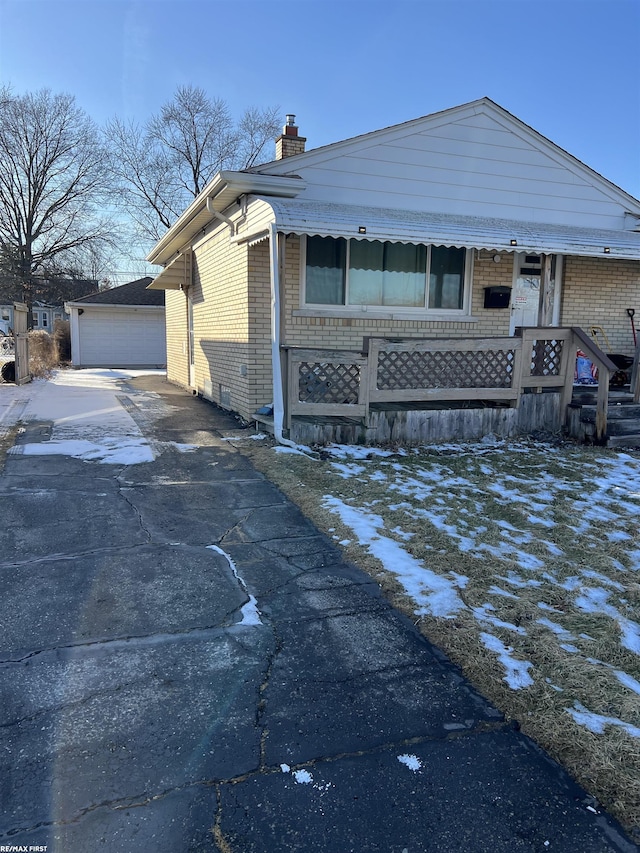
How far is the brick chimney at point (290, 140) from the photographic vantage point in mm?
10117

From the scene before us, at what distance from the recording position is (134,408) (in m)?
11.2

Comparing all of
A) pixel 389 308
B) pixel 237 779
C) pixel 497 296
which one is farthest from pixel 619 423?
pixel 237 779

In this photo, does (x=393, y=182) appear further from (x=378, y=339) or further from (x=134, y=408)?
(x=134, y=408)

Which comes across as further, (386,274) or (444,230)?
(386,274)

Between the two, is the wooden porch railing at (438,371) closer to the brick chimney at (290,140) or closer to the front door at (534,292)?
the front door at (534,292)

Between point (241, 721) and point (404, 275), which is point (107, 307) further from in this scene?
point (241, 721)

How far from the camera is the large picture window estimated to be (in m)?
9.13

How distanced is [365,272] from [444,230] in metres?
1.49

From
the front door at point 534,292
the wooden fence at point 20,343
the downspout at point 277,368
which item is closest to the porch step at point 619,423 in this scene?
the front door at point 534,292

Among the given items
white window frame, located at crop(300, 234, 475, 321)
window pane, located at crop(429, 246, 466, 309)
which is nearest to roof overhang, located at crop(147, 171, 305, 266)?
white window frame, located at crop(300, 234, 475, 321)

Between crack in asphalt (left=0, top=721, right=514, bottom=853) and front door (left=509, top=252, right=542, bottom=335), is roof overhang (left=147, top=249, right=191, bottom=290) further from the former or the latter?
crack in asphalt (left=0, top=721, right=514, bottom=853)

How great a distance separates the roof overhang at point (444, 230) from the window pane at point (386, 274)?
23.6 inches

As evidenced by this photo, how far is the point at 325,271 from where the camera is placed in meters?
9.16

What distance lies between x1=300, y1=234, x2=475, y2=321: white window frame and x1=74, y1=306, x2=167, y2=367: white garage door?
17.8 meters
